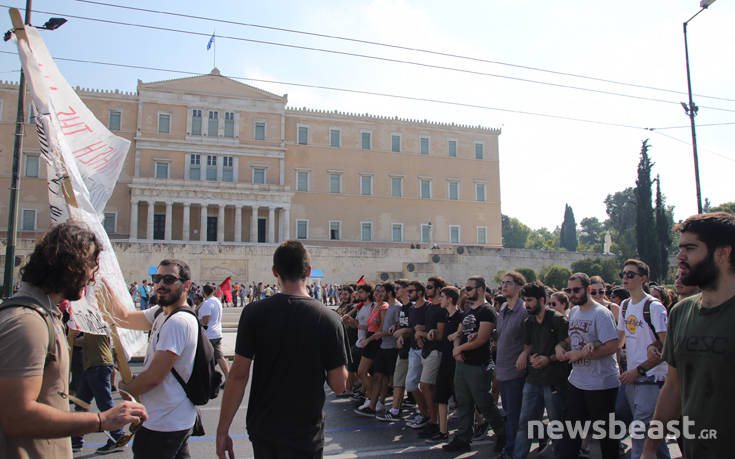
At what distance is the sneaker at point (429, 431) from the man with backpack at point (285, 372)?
3638 mm

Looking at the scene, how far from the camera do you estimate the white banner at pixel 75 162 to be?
3.41 meters

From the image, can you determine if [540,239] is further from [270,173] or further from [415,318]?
[415,318]

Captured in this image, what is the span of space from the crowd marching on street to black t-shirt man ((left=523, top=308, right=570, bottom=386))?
15mm

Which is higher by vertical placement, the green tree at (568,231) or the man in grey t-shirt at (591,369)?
the green tree at (568,231)

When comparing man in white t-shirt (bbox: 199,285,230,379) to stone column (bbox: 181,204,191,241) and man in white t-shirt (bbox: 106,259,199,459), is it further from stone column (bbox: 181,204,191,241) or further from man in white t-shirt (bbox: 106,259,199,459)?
stone column (bbox: 181,204,191,241)

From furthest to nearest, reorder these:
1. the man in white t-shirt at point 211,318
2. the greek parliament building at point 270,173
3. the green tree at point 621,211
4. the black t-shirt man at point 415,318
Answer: the green tree at point 621,211 < the greek parliament building at point 270,173 < the man in white t-shirt at point 211,318 < the black t-shirt man at point 415,318

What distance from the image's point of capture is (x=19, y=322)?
197 centimetres

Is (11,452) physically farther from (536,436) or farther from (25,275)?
(536,436)

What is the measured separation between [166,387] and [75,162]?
176 cm

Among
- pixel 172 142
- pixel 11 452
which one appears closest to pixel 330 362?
pixel 11 452

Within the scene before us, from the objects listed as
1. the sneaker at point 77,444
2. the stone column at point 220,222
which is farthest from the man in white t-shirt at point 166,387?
the stone column at point 220,222

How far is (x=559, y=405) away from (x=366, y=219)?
42396mm

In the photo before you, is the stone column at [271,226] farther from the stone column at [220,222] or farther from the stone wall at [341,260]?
the stone wall at [341,260]

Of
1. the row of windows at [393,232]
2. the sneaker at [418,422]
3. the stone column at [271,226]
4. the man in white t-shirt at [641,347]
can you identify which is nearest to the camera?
the man in white t-shirt at [641,347]
